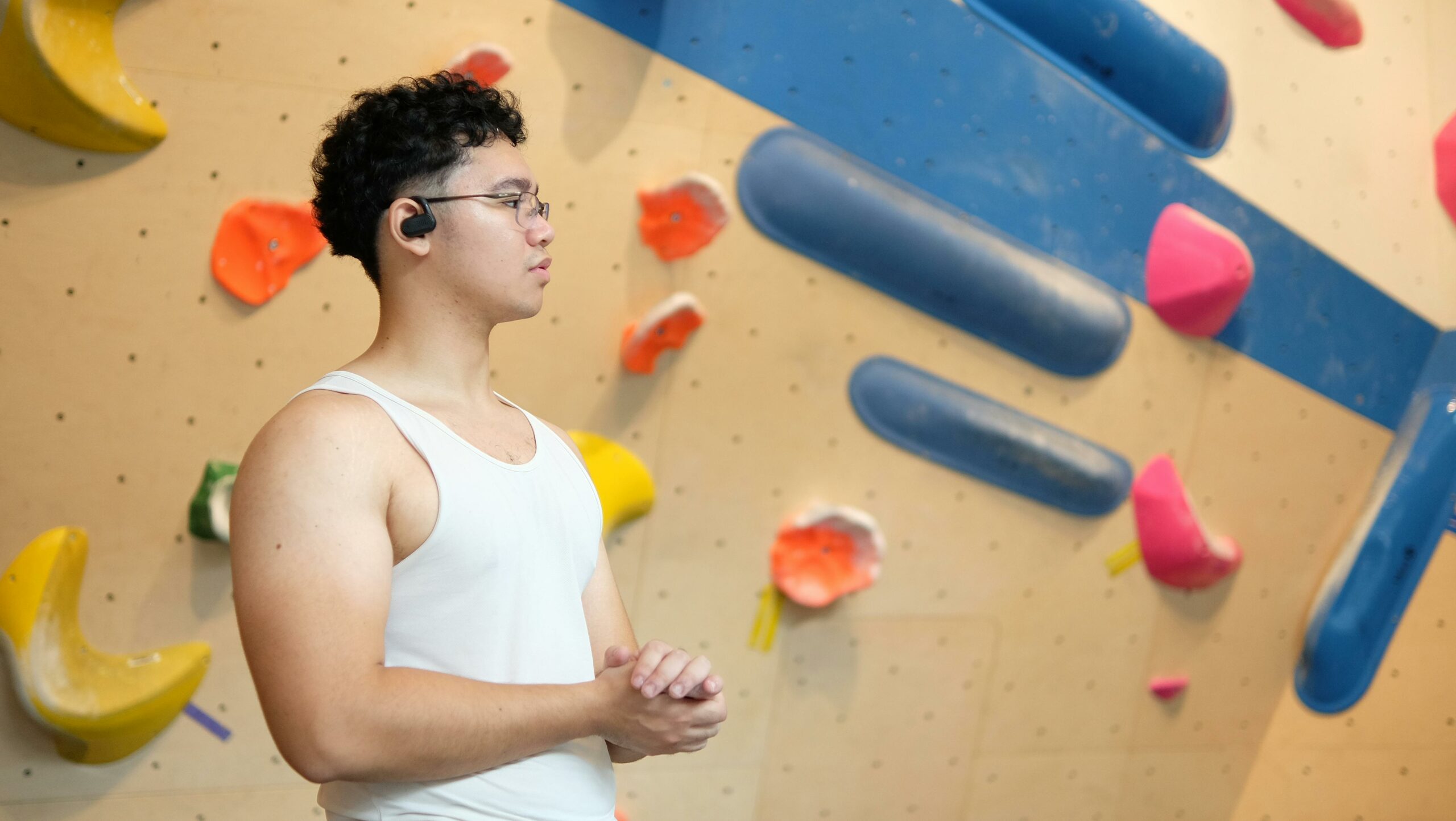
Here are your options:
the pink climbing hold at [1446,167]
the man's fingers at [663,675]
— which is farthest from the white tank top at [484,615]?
the pink climbing hold at [1446,167]

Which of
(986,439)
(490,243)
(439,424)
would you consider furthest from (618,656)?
(986,439)

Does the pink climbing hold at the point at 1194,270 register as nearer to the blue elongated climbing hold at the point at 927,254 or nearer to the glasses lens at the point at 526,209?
the blue elongated climbing hold at the point at 927,254

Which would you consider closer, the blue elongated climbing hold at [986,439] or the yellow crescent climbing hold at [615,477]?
the yellow crescent climbing hold at [615,477]

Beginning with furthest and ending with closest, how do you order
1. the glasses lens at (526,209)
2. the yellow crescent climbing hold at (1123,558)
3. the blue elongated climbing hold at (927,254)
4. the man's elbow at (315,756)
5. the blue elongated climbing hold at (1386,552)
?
1. the blue elongated climbing hold at (1386,552)
2. the yellow crescent climbing hold at (1123,558)
3. the blue elongated climbing hold at (927,254)
4. the glasses lens at (526,209)
5. the man's elbow at (315,756)

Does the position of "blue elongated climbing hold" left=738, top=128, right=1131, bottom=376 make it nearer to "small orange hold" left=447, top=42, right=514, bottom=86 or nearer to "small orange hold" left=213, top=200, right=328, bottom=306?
"small orange hold" left=447, top=42, right=514, bottom=86

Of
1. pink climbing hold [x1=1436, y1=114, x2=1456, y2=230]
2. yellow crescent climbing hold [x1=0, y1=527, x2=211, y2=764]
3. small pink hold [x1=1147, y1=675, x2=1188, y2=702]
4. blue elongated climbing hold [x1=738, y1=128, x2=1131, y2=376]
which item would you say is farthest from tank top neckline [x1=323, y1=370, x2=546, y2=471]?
pink climbing hold [x1=1436, y1=114, x2=1456, y2=230]

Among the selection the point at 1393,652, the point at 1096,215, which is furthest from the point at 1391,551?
the point at 1096,215

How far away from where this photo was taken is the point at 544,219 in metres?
0.90

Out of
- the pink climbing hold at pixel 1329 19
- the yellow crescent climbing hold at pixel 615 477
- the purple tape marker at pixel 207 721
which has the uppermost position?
the pink climbing hold at pixel 1329 19

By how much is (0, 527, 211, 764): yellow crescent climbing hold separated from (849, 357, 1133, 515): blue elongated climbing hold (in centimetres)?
127

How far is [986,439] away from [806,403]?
40 cm

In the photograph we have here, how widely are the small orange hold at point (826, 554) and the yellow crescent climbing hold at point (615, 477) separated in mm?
294

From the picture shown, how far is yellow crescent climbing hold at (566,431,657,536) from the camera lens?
1.83 meters

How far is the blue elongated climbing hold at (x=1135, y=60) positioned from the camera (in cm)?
208
